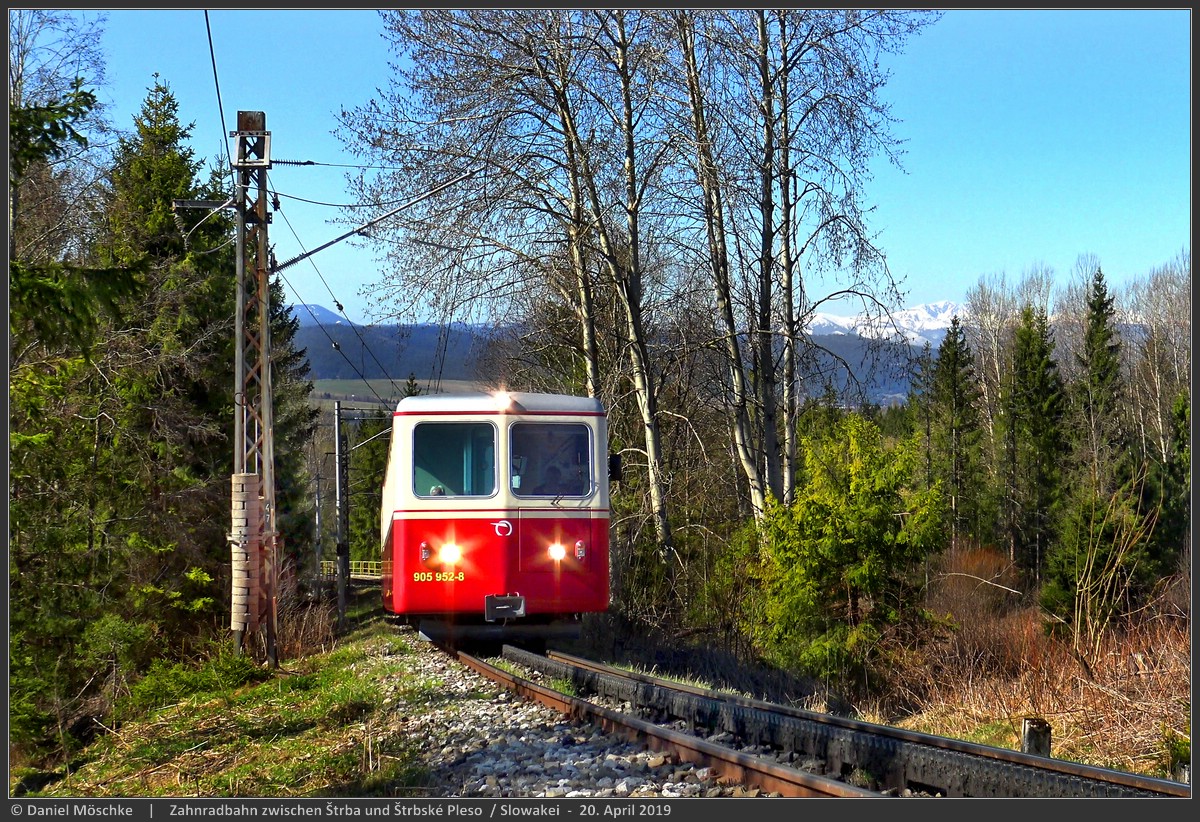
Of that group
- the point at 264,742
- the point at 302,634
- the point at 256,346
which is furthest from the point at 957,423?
the point at 264,742

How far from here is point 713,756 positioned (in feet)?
19.1

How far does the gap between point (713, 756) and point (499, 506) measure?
221 inches

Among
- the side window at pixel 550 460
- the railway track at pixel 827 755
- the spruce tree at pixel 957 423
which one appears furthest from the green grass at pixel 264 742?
the spruce tree at pixel 957 423

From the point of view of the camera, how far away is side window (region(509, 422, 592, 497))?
1123 cm

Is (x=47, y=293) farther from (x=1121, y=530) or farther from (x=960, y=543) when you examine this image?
(x=960, y=543)

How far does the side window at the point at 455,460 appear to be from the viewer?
1116 centimetres

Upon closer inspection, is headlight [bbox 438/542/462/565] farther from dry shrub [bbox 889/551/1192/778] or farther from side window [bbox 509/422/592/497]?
dry shrub [bbox 889/551/1192/778]

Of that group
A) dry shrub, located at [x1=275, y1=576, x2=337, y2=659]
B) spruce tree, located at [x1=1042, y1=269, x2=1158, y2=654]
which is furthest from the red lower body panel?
spruce tree, located at [x1=1042, y1=269, x2=1158, y2=654]

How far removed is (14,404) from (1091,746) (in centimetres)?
1179

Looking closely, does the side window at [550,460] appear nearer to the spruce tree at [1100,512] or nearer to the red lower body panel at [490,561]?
the red lower body panel at [490,561]

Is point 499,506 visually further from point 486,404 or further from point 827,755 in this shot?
point 827,755

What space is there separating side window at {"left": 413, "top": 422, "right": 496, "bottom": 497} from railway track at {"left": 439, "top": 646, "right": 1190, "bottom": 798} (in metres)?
3.10

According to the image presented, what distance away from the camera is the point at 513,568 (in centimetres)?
1112

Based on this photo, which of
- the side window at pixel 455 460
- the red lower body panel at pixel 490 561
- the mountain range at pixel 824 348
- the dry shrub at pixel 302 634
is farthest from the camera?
the mountain range at pixel 824 348
